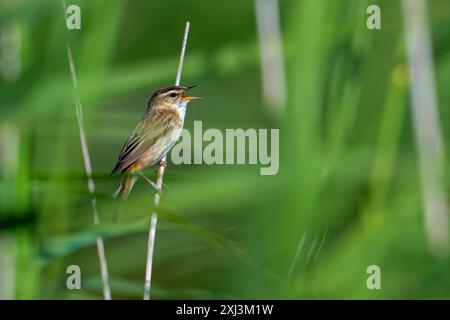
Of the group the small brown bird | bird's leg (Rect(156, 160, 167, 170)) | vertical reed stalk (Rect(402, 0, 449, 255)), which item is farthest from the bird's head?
vertical reed stalk (Rect(402, 0, 449, 255))

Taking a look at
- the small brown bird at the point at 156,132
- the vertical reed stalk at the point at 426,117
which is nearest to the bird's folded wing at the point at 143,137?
the small brown bird at the point at 156,132

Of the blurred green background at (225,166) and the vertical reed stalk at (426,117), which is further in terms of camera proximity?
the vertical reed stalk at (426,117)

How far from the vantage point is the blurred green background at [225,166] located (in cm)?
158

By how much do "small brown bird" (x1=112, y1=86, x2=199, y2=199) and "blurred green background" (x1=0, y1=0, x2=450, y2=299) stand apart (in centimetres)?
5

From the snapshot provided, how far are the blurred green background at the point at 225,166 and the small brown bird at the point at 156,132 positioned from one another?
1.9 inches

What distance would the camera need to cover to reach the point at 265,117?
7.51 feet

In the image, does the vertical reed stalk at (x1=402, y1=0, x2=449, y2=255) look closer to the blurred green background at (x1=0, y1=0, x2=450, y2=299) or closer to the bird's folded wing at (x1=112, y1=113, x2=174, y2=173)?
the blurred green background at (x1=0, y1=0, x2=450, y2=299)

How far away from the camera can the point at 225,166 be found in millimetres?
2100

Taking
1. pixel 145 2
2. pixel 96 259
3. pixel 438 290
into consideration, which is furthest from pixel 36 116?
pixel 438 290

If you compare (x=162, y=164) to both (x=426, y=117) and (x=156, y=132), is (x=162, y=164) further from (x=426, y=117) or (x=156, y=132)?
(x=426, y=117)

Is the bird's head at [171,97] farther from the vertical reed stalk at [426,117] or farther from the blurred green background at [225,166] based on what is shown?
the vertical reed stalk at [426,117]

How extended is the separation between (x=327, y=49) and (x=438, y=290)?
0.61 metres

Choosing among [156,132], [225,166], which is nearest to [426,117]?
[225,166]

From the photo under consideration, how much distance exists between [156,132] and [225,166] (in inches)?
9.4
